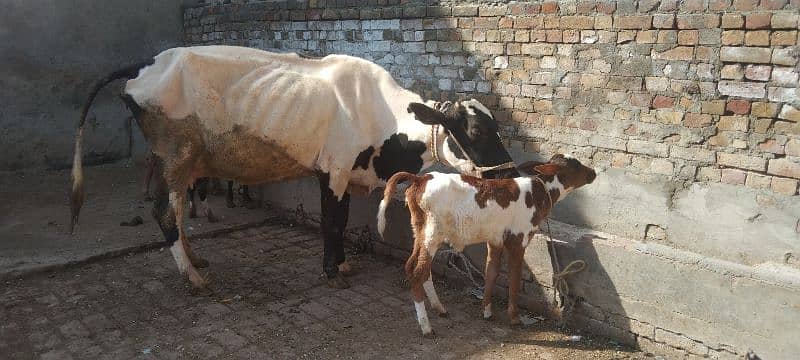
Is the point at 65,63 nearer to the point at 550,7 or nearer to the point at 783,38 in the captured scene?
the point at 550,7

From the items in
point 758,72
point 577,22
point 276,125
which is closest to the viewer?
point 758,72

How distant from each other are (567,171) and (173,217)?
3283mm

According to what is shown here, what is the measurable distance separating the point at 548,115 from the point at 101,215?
18.2 ft

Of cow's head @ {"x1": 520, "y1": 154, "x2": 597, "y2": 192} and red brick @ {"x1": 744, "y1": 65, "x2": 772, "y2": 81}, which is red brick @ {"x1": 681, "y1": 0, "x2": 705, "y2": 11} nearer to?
red brick @ {"x1": 744, "y1": 65, "x2": 772, "y2": 81}

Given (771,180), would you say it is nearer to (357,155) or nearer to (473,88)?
(473,88)

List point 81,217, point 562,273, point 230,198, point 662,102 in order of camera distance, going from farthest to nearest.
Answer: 1. point 230,198
2. point 81,217
3. point 562,273
4. point 662,102

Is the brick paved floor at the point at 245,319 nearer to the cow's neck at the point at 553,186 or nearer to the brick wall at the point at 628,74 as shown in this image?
the cow's neck at the point at 553,186

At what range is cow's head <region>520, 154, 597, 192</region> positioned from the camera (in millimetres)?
4281

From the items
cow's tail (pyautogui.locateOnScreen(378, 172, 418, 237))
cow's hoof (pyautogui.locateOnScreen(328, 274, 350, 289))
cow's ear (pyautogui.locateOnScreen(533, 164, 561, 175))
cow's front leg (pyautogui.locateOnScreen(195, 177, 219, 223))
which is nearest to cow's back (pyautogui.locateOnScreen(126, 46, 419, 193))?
cow's hoof (pyautogui.locateOnScreen(328, 274, 350, 289))

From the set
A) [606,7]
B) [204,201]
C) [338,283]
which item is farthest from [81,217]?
[606,7]

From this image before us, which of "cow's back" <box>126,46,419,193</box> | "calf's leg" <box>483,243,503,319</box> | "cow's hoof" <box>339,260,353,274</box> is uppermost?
"cow's back" <box>126,46,419,193</box>

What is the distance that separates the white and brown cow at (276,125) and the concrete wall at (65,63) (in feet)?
14.4

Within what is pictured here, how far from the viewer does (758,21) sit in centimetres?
368

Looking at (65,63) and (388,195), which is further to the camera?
(65,63)
